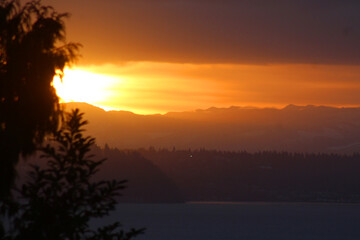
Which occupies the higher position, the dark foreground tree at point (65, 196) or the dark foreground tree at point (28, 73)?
the dark foreground tree at point (28, 73)

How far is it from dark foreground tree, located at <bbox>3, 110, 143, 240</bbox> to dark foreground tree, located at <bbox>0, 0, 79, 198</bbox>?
500 mm

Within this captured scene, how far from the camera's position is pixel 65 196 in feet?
54.0

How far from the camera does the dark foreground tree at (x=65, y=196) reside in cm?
1625

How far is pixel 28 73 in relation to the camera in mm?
17375

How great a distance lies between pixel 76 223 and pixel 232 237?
139128 mm

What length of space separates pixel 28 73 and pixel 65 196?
2908mm

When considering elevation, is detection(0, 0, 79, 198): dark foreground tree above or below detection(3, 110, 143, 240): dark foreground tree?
above

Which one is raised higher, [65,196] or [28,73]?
[28,73]

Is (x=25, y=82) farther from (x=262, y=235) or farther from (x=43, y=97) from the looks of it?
(x=262, y=235)

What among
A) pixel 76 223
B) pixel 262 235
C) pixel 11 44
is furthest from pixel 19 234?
pixel 262 235

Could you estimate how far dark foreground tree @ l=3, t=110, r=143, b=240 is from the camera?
640 inches

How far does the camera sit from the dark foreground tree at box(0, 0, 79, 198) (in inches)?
670

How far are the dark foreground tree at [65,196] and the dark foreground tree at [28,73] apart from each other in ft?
1.64

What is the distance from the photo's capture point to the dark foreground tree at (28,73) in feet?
55.8
